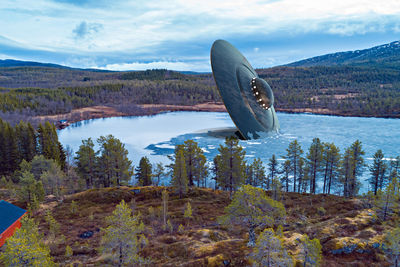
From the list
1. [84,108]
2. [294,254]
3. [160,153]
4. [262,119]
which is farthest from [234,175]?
[84,108]

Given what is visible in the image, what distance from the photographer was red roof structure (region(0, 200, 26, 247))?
2167 cm

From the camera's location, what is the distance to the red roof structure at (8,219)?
2167cm

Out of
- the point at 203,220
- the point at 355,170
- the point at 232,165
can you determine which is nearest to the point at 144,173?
the point at 232,165

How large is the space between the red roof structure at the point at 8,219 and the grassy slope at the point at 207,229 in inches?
129

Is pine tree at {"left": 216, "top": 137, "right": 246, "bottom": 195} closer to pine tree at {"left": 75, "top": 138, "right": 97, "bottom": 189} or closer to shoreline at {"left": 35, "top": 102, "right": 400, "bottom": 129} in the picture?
pine tree at {"left": 75, "top": 138, "right": 97, "bottom": 189}

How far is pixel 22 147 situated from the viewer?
58.8 metres

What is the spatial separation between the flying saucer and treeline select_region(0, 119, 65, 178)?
40301mm

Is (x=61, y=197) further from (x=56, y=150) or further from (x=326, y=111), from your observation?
(x=326, y=111)

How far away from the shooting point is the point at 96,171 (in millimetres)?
45375

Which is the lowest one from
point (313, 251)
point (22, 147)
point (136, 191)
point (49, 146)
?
point (136, 191)

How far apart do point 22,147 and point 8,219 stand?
142 feet

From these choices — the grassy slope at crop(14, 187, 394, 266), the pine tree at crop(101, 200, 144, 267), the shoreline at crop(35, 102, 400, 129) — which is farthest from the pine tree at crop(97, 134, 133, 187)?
the shoreline at crop(35, 102, 400, 129)

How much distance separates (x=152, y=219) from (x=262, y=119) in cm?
2122

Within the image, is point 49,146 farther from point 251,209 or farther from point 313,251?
point 313,251
